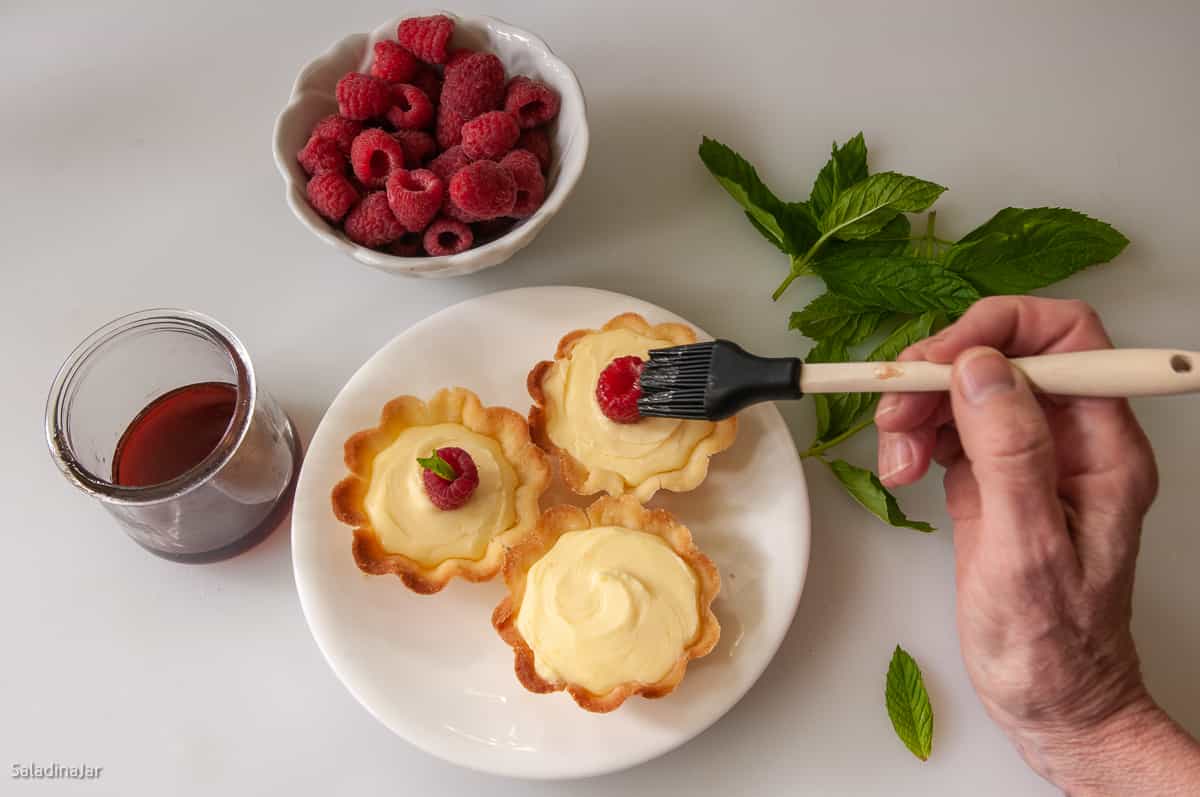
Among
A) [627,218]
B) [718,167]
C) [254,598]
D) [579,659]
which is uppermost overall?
[718,167]

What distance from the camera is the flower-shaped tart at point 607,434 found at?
4.60 ft

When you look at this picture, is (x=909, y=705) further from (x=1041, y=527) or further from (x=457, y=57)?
(x=457, y=57)

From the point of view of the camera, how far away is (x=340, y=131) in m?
1.50

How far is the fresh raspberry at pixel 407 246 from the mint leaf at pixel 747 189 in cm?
51

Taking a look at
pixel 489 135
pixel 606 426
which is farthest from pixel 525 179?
pixel 606 426

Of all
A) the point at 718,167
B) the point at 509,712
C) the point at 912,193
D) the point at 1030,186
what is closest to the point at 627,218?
the point at 718,167

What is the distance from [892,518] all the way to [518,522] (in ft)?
1.81

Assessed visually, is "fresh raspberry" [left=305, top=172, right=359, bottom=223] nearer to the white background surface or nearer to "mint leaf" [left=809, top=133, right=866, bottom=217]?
the white background surface

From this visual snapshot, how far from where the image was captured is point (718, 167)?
1646mm

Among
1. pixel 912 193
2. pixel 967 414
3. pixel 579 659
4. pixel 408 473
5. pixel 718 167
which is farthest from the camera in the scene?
pixel 718 167

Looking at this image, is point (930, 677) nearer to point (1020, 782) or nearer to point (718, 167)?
point (1020, 782)

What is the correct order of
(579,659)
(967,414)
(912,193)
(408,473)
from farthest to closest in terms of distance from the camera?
(912,193) < (408,473) < (579,659) < (967,414)

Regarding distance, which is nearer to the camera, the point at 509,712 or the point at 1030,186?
the point at 509,712

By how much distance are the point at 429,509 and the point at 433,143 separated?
586 mm
